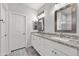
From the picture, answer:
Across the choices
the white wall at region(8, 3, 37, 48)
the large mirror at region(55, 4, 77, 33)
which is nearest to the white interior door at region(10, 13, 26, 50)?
the white wall at region(8, 3, 37, 48)

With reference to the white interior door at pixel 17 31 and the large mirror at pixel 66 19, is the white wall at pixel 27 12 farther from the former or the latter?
the large mirror at pixel 66 19

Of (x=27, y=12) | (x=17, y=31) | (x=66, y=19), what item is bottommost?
(x=17, y=31)

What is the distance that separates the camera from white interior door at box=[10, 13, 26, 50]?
334cm

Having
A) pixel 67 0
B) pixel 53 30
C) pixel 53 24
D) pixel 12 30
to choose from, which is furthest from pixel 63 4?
pixel 12 30

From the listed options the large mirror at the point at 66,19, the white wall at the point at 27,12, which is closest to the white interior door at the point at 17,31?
the white wall at the point at 27,12

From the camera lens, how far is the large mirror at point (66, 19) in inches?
71.3

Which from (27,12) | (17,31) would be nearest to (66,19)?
(17,31)

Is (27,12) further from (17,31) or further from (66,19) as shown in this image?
(66,19)

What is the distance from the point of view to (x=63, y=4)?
7.07 feet

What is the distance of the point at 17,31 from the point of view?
11.8 feet

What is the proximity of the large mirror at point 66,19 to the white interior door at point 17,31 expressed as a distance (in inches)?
77.9

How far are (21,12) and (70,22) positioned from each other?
2636 mm

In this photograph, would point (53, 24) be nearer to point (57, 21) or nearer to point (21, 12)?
point (57, 21)

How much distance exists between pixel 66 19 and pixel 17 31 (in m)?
2.42
